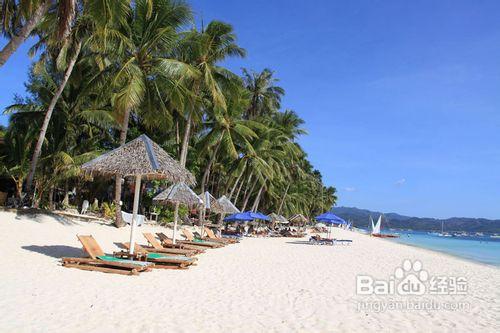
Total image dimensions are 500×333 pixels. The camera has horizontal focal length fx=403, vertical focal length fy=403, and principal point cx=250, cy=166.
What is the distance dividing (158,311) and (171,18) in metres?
13.3

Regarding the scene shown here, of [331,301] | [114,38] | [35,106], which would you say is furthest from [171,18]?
[331,301]

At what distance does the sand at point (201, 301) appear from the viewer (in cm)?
533

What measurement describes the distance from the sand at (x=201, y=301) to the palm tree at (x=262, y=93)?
24619 millimetres

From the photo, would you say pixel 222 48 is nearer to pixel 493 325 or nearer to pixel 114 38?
pixel 114 38

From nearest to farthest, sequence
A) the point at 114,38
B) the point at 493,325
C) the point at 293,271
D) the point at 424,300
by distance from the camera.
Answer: the point at 493,325 → the point at 424,300 → the point at 293,271 → the point at 114,38

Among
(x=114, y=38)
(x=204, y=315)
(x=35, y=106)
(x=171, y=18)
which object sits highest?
(x=171, y=18)

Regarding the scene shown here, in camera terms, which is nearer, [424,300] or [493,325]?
[493,325]

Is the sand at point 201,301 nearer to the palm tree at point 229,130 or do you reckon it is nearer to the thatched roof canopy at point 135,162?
the thatched roof canopy at point 135,162

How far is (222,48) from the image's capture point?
20234 mm

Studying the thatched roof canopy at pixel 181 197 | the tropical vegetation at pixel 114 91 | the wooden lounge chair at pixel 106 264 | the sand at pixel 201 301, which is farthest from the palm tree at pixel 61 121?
the wooden lounge chair at pixel 106 264

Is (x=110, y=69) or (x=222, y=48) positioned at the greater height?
(x=222, y=48)

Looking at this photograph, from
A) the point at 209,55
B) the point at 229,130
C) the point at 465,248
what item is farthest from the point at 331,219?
the point at 465,248

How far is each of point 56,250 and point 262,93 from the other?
2592cm

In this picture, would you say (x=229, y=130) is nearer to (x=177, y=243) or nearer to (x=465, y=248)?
(x=177, y=243)
